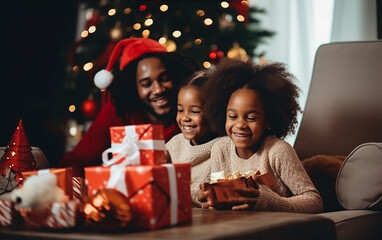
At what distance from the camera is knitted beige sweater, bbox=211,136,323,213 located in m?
1.58

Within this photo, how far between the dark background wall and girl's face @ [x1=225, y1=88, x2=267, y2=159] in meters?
2.37

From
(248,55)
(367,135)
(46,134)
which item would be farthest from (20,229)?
(46,134)

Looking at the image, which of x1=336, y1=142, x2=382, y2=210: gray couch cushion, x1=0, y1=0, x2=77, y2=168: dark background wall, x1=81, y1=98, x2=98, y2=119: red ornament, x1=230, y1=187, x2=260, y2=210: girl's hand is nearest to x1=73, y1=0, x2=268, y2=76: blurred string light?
x1=81, y1=98, x2=98, y2=119: red ornament

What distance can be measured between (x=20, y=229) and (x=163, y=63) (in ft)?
4.03

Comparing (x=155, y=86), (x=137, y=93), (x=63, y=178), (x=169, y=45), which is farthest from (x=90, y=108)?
(x=63, y=178)

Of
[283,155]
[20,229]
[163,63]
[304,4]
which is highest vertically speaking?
[304,4]

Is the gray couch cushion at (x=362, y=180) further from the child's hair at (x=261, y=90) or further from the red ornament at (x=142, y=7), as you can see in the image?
the red ornament at (x=142, y=7)

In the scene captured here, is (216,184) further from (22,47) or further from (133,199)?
(22,47)

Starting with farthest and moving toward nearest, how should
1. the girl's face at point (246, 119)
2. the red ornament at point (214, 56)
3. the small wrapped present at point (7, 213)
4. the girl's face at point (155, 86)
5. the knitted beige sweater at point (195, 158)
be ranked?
1. the red ornament at point (214, 56)
2. the girl's face at point (155, 86)
3. the knitted beige sweater at point (195, 158)
4. the girl's face at point (246, 119)
5. the small wrapped present at point (7, 213)

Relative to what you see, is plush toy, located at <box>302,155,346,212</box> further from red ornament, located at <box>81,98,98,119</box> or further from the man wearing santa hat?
red ornament, located at <box>81,98,98,119</box>

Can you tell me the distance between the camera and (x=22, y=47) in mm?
4191

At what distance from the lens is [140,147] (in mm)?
1311

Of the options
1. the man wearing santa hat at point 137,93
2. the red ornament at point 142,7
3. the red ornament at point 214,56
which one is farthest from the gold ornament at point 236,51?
the man wearing santa hat at point 137,93

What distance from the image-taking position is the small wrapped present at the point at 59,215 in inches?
48.4
